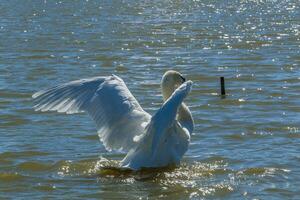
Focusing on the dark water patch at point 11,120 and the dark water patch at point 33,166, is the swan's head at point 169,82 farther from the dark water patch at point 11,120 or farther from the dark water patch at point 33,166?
the dark water patch at point 11,120

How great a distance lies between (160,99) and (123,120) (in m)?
4.79

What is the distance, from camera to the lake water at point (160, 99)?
10.2m

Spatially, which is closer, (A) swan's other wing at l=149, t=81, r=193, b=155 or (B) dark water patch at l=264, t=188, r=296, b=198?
(B) dark water patch at l=264, t=188, r=296, b=198

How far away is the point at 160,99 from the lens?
15438mm

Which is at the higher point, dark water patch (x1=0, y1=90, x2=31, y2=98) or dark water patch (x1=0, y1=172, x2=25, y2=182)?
dark water patch (x1=0, y1=172, x2=25, y2=182)

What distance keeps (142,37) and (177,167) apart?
15.2 m

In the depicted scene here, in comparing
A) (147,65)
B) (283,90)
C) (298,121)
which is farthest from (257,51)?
(298,121)

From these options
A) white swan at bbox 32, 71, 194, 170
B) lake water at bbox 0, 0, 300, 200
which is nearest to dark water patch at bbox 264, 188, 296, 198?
lake water at bbox 0, 0, 300, 200

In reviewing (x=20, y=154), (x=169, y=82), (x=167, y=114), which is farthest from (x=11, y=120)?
(x=167, y=114)

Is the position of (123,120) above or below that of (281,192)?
above

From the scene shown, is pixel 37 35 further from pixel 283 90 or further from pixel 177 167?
pixel 177 167

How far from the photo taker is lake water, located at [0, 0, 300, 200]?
10.2 m

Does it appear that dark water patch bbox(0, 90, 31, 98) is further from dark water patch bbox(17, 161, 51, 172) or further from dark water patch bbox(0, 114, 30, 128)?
dark water patch bbox(17, 161, 51, 172)

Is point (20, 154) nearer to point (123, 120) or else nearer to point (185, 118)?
point (123, 120)
